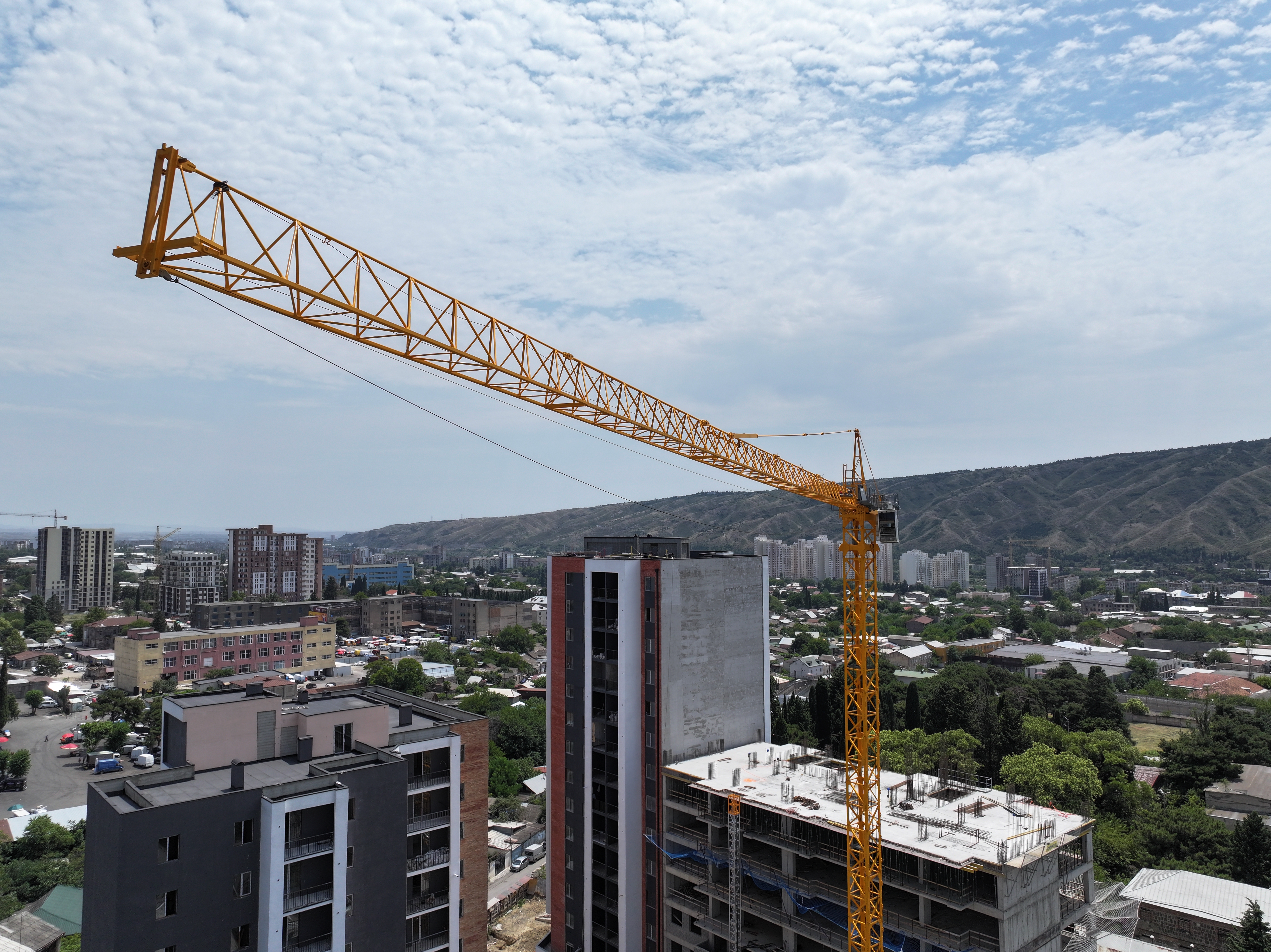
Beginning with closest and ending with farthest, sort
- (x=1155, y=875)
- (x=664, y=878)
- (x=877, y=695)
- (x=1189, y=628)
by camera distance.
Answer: (x=877, y=695) < (x=664, y=878) < (x=1155, y=875) < (x=1189, y=628)

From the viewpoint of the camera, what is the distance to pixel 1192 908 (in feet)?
72.0

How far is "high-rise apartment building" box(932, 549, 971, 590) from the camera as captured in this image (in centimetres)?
15675

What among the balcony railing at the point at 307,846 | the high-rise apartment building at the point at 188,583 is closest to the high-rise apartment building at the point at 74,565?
the high-rise apartment building at the point at 188,583

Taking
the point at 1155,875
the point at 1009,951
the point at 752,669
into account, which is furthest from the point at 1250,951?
the point at 752,669

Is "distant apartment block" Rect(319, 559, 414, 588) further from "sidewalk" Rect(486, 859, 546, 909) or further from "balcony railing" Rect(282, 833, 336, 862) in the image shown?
"balcony railing" Rect(282, 833, 336, 862)

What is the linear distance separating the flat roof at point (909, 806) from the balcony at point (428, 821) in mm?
7685

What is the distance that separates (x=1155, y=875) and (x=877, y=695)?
44.7 feet

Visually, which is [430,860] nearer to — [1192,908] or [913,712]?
[1192,908]

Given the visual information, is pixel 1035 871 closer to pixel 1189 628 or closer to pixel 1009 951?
pixel 1009 951

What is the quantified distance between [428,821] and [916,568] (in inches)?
6480

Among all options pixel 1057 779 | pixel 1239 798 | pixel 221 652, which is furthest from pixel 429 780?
pixel 221 652

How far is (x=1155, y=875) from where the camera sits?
24391mm

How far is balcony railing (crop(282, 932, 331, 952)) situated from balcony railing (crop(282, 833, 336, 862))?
163cm

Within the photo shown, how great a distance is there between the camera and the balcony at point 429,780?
53.8 ft
